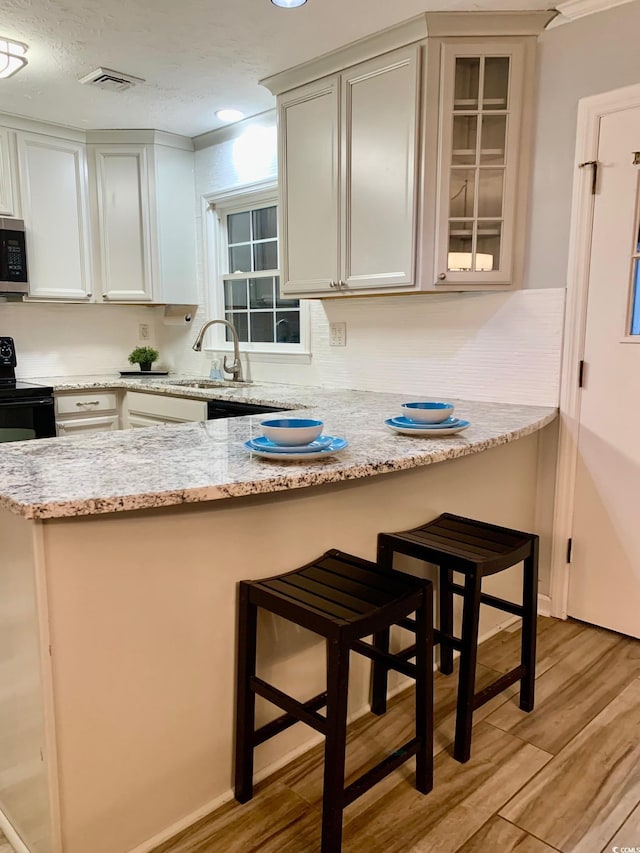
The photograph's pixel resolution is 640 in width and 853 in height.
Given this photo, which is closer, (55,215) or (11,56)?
(11,56)

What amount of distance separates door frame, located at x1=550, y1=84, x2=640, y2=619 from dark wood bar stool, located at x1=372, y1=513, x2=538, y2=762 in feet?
2.33

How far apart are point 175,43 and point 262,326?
168cm

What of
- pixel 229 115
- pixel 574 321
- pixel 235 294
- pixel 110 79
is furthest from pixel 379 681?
pixel 229 115

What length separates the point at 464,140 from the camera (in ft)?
8.27

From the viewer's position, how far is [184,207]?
13.4 ft

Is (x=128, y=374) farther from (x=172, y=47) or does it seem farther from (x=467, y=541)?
(x=467, y=541)

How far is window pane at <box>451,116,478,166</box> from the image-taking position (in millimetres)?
2504

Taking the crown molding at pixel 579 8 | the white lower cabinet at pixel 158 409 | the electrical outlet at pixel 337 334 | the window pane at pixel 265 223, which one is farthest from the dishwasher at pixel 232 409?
the crown molding at pixel 579 8

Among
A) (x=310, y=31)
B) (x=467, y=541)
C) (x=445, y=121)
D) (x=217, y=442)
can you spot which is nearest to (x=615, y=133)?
(x=445, y=121)

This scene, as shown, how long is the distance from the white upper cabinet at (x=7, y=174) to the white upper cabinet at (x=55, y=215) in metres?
0.05

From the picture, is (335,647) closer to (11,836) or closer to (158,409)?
(11,836)

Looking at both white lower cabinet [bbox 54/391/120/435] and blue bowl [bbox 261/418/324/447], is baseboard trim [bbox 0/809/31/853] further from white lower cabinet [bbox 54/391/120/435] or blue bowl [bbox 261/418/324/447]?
white lower cabinet [bbox 54/391/120/435]

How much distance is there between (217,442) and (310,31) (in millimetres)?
1888

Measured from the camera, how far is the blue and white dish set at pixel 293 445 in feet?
4.92
